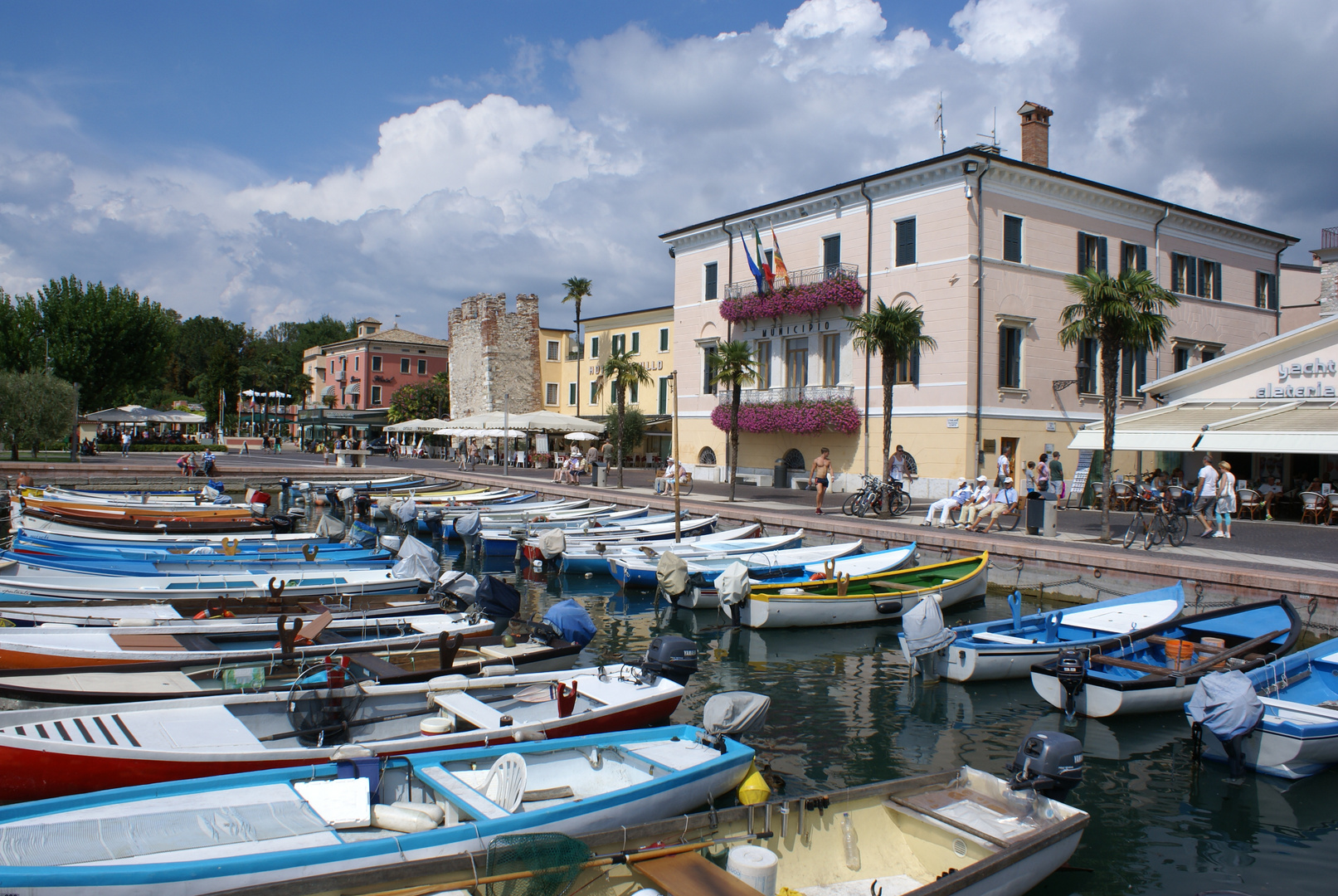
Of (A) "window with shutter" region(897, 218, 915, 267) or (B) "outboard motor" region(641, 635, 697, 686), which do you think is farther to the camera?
(A) "window with shutter" region(897, 218, 915, 267)

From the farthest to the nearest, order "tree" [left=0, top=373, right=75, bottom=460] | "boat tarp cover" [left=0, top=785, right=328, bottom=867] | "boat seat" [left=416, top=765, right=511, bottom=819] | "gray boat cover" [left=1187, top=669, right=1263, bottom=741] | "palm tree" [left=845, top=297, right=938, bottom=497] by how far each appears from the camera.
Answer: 1. "tree" [left=0, top=373, right=75, bottom=460]
2. "palm tree" [left=845, top=297, right=938, bottom=497]
3. "gray boat cover" [left=1187, top=669, right=1263, bottom=741]
4. "boat seat" [left=416, top=765, right=511, bottom=819]
5. "boat tarp cover" [left=0, top=785, right=328, bottom=867]

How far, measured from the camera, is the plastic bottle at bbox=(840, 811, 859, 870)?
6211 mm

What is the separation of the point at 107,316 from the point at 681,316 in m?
35.9

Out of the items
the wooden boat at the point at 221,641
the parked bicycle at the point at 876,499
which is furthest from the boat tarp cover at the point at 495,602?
the parked bicycle at the point at 876,499

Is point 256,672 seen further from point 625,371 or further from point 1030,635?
point 625,371

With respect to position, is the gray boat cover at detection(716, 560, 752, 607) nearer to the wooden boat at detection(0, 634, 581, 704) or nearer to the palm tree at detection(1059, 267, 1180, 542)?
the wooden boat at detection(0, 634, 581, 704)

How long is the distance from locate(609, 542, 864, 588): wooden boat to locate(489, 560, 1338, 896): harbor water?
272 cm

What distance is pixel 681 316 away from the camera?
4119 cm

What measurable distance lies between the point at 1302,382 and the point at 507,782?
28.8 meters

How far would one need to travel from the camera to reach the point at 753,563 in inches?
741

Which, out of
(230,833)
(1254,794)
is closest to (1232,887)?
(1254,794)

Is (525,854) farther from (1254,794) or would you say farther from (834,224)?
(834,224)

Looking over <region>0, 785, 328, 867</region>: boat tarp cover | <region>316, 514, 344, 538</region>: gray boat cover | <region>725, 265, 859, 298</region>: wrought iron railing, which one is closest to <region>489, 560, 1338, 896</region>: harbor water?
<region>0, 785, 328, 867</region>: boat tarp cover

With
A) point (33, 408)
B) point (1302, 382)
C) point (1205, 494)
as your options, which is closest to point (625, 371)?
point (33, 408)
